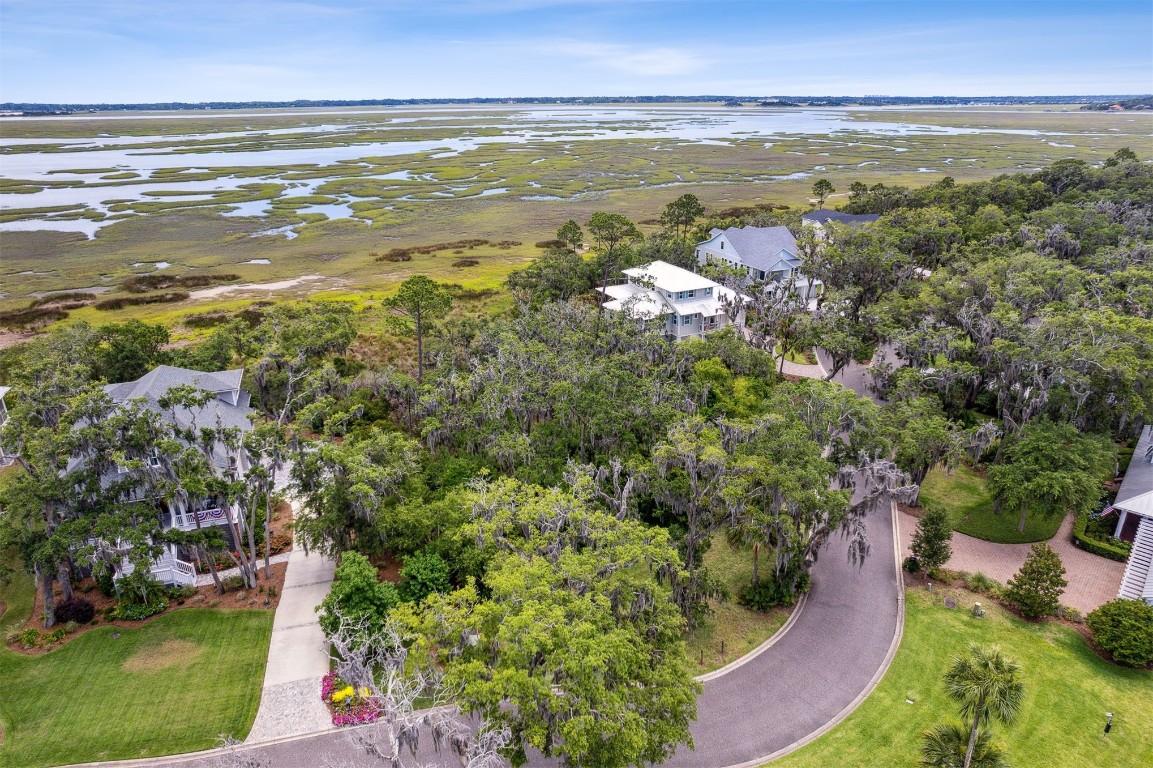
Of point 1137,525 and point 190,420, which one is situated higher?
point 190,420

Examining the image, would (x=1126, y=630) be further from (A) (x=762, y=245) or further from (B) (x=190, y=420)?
(A) (x=762, y=245)

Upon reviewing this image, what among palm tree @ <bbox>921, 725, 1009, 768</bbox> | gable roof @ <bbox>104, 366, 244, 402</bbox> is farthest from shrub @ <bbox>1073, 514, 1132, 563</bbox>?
gable roof @ <bbox>104, 366, 244, 402</bbox>

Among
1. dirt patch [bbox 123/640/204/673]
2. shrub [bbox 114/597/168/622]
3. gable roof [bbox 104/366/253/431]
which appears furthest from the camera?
gable roof [bbox 104/366/253/431]

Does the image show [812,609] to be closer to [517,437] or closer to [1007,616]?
[1007,616]

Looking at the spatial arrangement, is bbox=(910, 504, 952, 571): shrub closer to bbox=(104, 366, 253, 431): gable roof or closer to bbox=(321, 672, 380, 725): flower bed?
bbox=(321, 672, 380, 725): flower bed

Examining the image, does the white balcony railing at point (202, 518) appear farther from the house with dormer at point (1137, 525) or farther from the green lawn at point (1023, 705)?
the house with dormer at point (1137, 525)

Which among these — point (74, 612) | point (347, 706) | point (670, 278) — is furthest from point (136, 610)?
point (670, 278)

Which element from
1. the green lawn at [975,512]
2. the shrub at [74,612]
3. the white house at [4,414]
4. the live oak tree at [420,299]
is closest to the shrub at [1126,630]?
the green lawn at [975,512]
